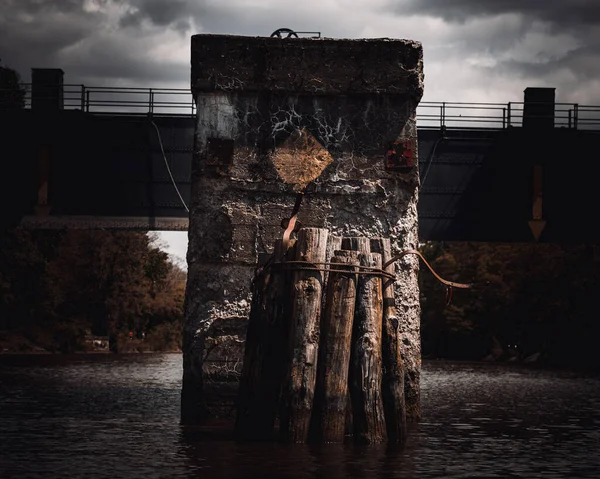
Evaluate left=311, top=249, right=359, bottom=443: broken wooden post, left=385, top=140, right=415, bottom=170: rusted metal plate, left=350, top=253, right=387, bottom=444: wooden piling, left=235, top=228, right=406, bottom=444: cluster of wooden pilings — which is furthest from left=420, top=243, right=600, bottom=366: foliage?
left=311, top=249, right=359, bottom=443: broken wooden post

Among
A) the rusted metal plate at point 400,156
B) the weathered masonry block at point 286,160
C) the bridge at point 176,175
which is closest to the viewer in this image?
the weathered masonry block at point 286,160

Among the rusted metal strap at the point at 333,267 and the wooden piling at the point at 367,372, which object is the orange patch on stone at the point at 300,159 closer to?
the rusted metal strap at the point at 333,267

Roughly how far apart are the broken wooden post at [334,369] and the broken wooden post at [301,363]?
0.08 m

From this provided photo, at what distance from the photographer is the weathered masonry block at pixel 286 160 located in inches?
536

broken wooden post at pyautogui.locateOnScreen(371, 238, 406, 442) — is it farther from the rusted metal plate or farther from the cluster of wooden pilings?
the rusted metal plate

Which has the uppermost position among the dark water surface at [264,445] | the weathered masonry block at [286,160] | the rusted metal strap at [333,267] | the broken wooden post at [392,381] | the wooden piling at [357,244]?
the weathered masonry block at [286,160]

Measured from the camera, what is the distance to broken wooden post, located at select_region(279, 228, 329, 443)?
10.3 m

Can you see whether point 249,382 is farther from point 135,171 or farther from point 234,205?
point 135,171

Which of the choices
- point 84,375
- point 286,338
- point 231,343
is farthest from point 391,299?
point 84,375

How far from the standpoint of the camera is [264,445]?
10750 millimetres

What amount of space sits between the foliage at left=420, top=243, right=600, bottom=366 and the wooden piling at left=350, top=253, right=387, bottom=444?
27934 mm

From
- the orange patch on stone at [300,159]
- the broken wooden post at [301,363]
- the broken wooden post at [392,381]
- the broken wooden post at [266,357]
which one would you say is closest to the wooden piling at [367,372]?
the broken wooden post at [392,381]

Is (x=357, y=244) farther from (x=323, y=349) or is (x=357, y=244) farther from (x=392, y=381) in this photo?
(x=392, y=381)

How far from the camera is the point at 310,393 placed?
10328 millimetres
